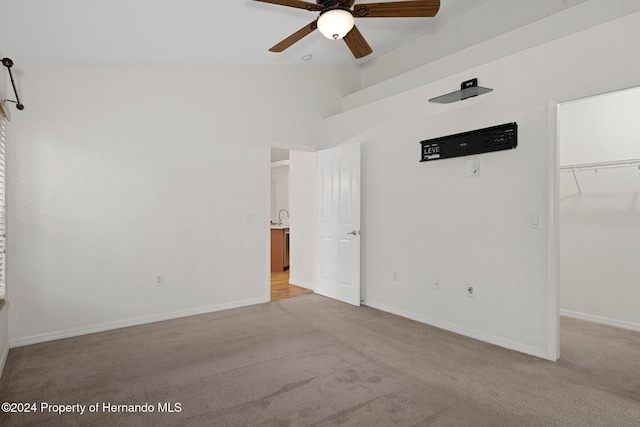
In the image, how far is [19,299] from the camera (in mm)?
3359

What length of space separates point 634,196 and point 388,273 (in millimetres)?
2632

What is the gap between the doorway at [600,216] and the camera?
381 cm

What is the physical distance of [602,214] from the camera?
4020 millimetres

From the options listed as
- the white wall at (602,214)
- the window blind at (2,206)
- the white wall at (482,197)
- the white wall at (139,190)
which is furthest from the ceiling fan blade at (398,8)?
the window blind at (2,206)

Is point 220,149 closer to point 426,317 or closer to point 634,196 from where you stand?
point 426,317

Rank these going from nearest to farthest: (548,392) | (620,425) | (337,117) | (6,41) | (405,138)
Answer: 1. (620,425)
2. (548,392)
3. (6,41)
4. (405,138)
5. (337,117)

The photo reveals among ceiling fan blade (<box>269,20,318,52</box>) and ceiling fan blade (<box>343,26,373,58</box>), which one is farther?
ceiling fan blade (<box>343,26,373,58</box>)

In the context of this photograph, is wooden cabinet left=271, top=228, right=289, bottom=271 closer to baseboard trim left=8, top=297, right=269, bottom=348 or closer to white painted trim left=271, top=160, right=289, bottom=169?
white painted trim left=271, top=160, right=289, bottom=169

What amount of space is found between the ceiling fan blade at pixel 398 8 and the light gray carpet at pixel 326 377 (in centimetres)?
251

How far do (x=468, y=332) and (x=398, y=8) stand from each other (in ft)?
9.41

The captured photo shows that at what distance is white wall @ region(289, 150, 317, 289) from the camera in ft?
18.5

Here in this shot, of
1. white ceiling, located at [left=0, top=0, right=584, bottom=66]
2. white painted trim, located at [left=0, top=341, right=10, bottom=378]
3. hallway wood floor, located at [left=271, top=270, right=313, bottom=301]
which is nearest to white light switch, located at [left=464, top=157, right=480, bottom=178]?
white ceiling, located at [left=0, top=0, right=584, bottom=66]

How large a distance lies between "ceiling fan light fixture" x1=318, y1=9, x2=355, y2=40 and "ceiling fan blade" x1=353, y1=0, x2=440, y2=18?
0.31 feet

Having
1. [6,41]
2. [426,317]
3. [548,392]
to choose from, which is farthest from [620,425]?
[6,41]
